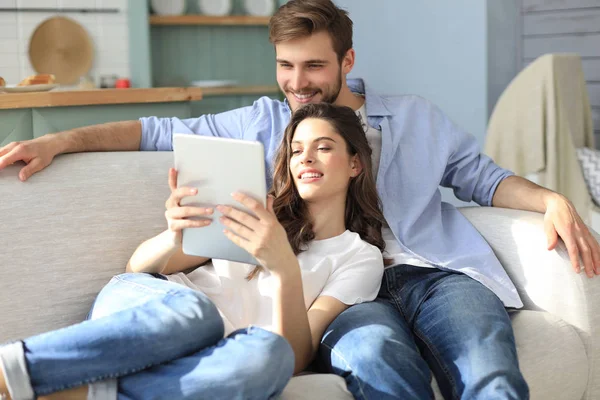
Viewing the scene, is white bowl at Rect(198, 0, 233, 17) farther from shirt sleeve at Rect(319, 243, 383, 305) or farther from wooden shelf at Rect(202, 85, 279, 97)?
shirt sleeve at Rect(319, 243, 383, 305)

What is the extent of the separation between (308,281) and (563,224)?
615mm

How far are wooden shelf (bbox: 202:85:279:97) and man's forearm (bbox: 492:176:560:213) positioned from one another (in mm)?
2830

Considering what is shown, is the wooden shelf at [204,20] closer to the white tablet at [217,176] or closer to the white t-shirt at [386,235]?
the white t-shirt at [386,235]

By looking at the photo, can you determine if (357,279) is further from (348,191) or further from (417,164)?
(417,164)

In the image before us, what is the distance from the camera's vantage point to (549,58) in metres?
3.62

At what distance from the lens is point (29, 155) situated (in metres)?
2.01

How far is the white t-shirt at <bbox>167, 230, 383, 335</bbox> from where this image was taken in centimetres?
191

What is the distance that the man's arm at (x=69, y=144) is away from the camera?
6.55ft

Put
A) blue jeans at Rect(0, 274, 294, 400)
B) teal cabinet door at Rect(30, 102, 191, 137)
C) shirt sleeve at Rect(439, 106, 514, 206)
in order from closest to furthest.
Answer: blue jeans at Rect(0, 274, 294, 400) < shirt sleeve at Rect(439, 106, 514, 206) < teal cabinet door at Rect(30, 102, 191, 137)

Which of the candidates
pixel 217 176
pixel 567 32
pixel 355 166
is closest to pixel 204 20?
pixel 567 32

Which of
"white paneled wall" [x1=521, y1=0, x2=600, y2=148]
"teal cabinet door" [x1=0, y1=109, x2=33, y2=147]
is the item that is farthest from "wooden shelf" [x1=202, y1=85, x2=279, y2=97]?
"white paneled wall" [x1=521, y1=0, x2=600, y2=148]

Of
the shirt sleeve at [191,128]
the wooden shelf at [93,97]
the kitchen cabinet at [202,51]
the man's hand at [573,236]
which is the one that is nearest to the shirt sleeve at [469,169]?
the man's hand at [573,236]

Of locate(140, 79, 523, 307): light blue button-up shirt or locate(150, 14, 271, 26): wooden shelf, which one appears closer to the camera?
locate(140, 79, 523, 307): light blue button-up shirt

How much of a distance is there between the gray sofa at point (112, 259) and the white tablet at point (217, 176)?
0.41m
